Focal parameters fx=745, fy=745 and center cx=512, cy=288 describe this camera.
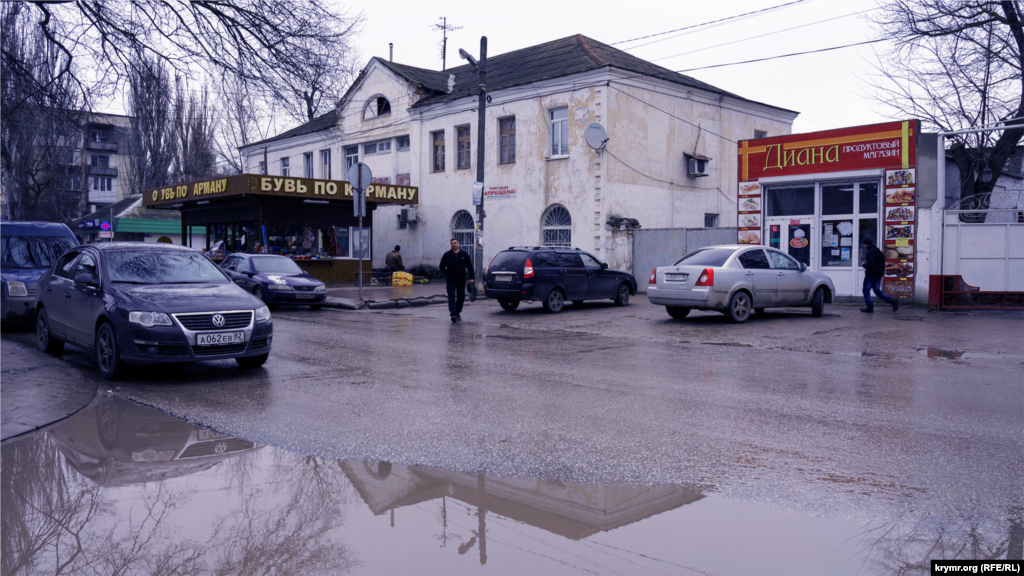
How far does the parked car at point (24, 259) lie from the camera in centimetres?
1277

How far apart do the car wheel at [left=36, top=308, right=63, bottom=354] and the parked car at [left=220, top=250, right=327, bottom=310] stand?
7338 millimetres

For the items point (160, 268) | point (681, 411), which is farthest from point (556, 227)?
point (681, 411)

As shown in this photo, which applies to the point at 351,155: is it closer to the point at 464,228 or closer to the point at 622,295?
the point at 464,228

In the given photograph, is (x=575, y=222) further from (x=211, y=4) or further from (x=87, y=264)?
(x=87, y=264)

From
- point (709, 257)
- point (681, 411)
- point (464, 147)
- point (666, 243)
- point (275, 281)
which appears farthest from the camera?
point (464, 147)

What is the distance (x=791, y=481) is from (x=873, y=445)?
1.32 meters

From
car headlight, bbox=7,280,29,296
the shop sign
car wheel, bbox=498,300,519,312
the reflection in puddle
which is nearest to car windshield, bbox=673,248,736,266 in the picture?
the reflection in puddle

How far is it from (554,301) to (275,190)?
44.1ft

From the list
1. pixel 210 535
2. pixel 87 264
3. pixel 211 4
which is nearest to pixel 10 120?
pixel 211 4

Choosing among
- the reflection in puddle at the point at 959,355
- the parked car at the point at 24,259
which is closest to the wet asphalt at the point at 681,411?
the reflection in puddle at the point at 959,355

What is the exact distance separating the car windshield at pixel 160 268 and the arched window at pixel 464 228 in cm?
1998

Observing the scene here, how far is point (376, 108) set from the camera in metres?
34.0

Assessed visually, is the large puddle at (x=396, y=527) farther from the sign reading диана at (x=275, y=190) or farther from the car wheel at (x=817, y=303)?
the sign reading диана at (x=275, y=190)

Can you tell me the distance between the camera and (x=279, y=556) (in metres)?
3.72
